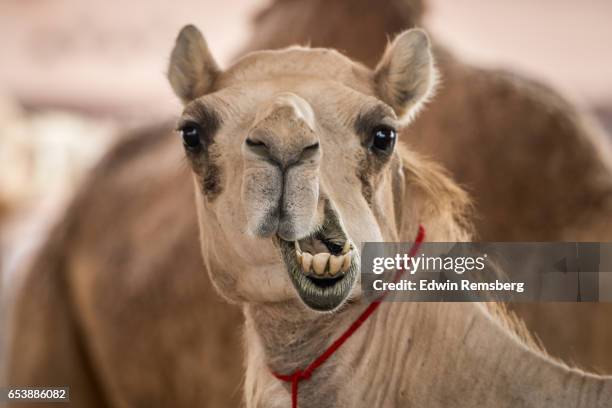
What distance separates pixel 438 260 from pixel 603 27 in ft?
4.26

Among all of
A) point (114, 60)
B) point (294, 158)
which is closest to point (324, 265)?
point (294, 158)

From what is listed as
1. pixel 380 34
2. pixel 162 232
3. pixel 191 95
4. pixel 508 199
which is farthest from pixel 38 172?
pixel 191 95

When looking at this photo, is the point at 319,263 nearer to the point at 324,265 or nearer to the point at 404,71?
the point at 324,265

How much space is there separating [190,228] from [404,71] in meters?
1.17

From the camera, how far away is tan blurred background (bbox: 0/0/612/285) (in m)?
2.20

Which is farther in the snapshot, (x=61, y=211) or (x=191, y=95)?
(x=61, y=211)

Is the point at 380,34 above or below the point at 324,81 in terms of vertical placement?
above

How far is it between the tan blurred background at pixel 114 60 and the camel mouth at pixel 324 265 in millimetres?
384

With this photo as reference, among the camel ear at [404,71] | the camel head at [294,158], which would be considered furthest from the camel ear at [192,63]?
the camel ear at [404,71]

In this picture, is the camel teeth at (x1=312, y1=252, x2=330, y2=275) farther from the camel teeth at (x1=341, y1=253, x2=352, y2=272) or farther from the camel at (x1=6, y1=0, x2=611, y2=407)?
the camel at (x1=6, y1=0, x2=611, y2=407)

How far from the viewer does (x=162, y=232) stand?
2160mm

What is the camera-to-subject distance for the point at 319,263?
0.86m

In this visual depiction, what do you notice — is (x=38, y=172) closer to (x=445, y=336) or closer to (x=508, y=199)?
(x=508, y=199)

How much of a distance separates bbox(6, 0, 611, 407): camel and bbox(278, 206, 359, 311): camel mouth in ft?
1.97
